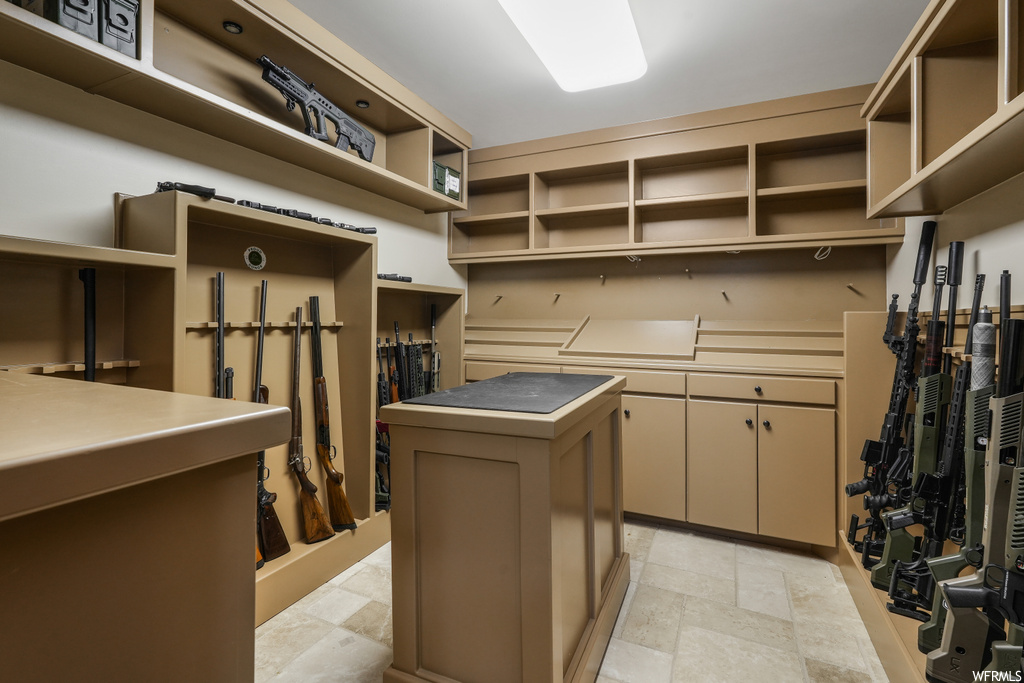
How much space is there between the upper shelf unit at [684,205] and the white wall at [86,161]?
5.81 ft

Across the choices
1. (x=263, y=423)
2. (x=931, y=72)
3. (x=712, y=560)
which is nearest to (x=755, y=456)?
(x=712, y=560)

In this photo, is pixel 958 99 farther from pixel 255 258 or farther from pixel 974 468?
pixel 255 258

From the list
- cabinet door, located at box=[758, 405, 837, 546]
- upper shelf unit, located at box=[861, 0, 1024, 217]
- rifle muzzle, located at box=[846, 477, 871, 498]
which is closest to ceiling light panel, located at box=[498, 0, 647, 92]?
upper shelf unit, located at box=[861, 0, 1024, 217]

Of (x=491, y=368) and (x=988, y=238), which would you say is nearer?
(x=988, y=238)

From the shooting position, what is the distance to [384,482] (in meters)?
2.59

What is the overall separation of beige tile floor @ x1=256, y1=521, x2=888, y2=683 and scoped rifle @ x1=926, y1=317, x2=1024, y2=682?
484mm

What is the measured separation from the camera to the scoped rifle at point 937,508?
1.51 meters

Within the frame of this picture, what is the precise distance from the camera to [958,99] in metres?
1.60

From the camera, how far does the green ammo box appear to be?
302cm

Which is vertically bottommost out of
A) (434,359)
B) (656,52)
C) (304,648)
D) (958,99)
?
(304,648)

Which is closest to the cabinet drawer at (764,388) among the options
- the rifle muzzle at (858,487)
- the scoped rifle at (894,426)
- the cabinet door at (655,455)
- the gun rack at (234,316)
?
the cabinet door at (655,455)

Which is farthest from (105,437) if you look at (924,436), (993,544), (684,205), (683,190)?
(683,190)

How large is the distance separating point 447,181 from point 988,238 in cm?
266

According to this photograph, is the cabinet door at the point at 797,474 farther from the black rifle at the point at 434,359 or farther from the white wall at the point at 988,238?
the black rifle at the point at 434,359
